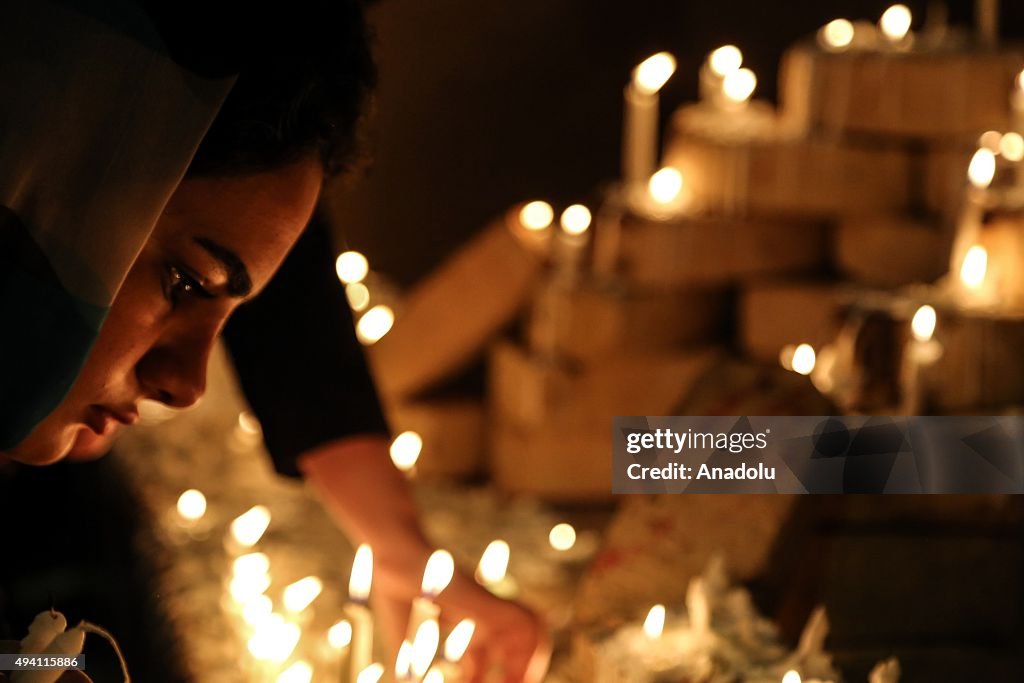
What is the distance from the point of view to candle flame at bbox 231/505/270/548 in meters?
2.05

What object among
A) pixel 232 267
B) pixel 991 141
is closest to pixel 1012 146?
pixel 991 141

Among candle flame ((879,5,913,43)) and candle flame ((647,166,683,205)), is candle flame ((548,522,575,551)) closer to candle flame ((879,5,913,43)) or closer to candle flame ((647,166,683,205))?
candle flame ((647,166,683,205))

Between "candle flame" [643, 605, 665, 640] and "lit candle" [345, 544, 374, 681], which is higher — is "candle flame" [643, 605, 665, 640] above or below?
below

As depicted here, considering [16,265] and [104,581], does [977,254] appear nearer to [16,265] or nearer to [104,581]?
[104,581]

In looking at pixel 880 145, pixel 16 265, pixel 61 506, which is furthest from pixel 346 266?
pixel 16 265

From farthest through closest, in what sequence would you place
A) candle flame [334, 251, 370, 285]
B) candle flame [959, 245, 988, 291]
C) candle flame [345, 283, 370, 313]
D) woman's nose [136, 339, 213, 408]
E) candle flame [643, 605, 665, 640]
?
1. candle flame [334, 251, 370, 285]
2. candle flame [345, 283, 370, 313]
3. candle flame [959, 245, 988, 291]
4. candle flame [643, 605, 665, 640]
5. woman's nose [136, 339, 213, 408]

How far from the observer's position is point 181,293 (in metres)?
1.01

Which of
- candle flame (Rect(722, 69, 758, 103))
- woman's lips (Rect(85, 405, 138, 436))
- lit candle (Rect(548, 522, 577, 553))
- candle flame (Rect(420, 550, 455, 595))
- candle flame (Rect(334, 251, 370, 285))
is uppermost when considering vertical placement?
candle flame (Rect(722, 69, 758, 103))

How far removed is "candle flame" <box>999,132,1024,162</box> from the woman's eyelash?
1436mm

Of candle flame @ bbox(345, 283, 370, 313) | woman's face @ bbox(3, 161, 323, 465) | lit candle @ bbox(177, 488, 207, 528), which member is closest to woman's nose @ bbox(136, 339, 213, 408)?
woman's face @ bbox(3, 161, 323, 465)

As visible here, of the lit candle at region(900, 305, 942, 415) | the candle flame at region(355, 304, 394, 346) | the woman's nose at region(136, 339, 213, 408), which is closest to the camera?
the woman's nose at region(136, 339, 213, 408)

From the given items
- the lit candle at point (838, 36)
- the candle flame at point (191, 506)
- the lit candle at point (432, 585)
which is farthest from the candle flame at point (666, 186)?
the lit candle at point (432, 585)

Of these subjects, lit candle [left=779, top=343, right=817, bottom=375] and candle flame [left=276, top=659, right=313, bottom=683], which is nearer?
candle flame [left=276, top=659, right=313, bottom=683]

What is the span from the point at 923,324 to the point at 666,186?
0.75m
